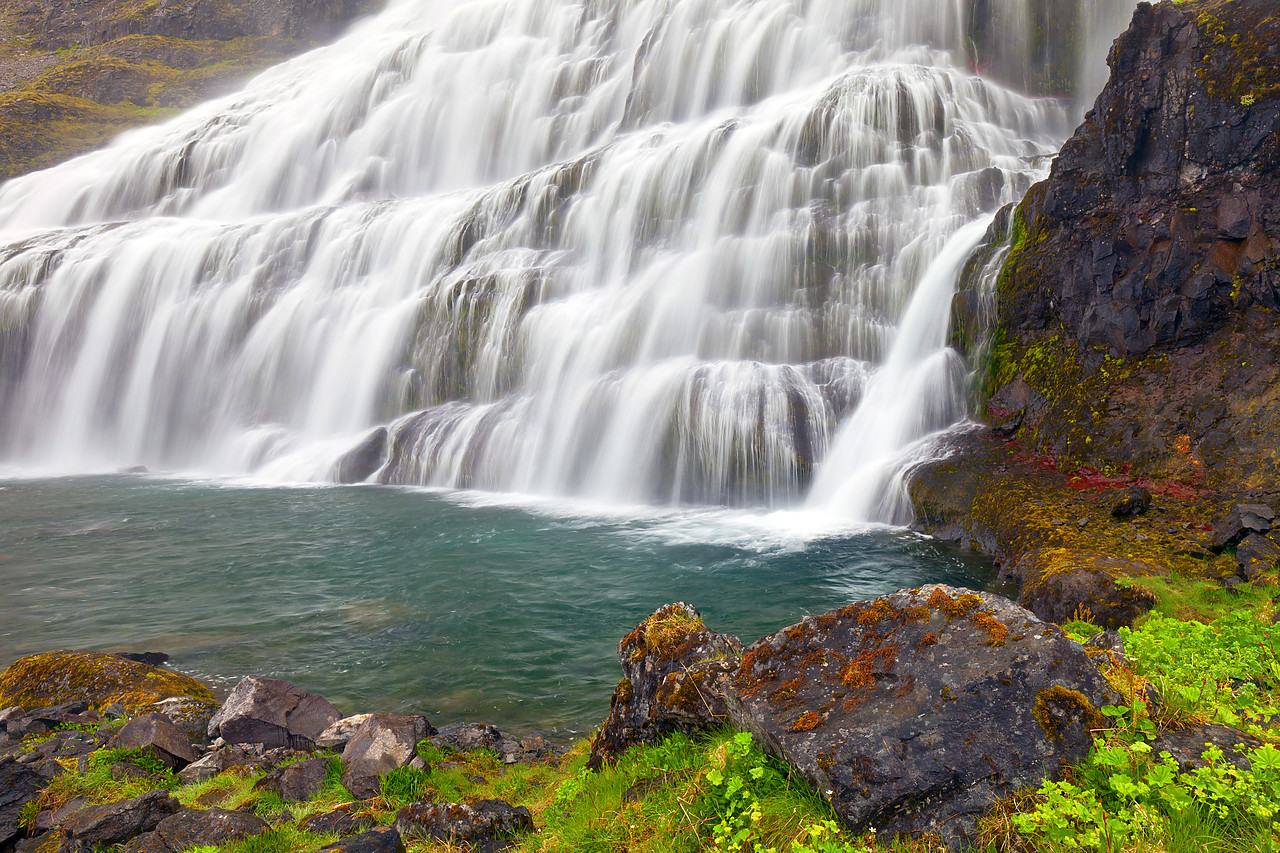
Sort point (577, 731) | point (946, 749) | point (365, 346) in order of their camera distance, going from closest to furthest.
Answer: point (946, 749), point (577, 731), point (365, 346)

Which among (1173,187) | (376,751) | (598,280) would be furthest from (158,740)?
(598,280)

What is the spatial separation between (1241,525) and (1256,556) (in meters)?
0.52

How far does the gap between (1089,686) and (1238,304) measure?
9.98m

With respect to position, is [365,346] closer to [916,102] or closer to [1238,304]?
[916,102]

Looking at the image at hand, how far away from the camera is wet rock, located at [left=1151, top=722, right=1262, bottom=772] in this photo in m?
2.89

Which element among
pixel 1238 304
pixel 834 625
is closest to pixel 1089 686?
pixel 834 625

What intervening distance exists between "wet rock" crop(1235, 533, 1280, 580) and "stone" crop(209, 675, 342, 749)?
9.36m

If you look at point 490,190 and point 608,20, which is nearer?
point 490,190

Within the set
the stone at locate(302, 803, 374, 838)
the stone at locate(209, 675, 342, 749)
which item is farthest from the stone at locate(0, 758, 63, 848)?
the stone at locate(302, 803, 374, 838)

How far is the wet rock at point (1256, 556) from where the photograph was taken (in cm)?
757

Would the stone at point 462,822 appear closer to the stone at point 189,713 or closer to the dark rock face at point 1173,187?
the stone at point 189,713

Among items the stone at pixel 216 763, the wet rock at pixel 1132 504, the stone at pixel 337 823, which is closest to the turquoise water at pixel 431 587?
the stone at pixel 216 763

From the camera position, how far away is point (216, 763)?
562 cm

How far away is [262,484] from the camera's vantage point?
2128 cm
